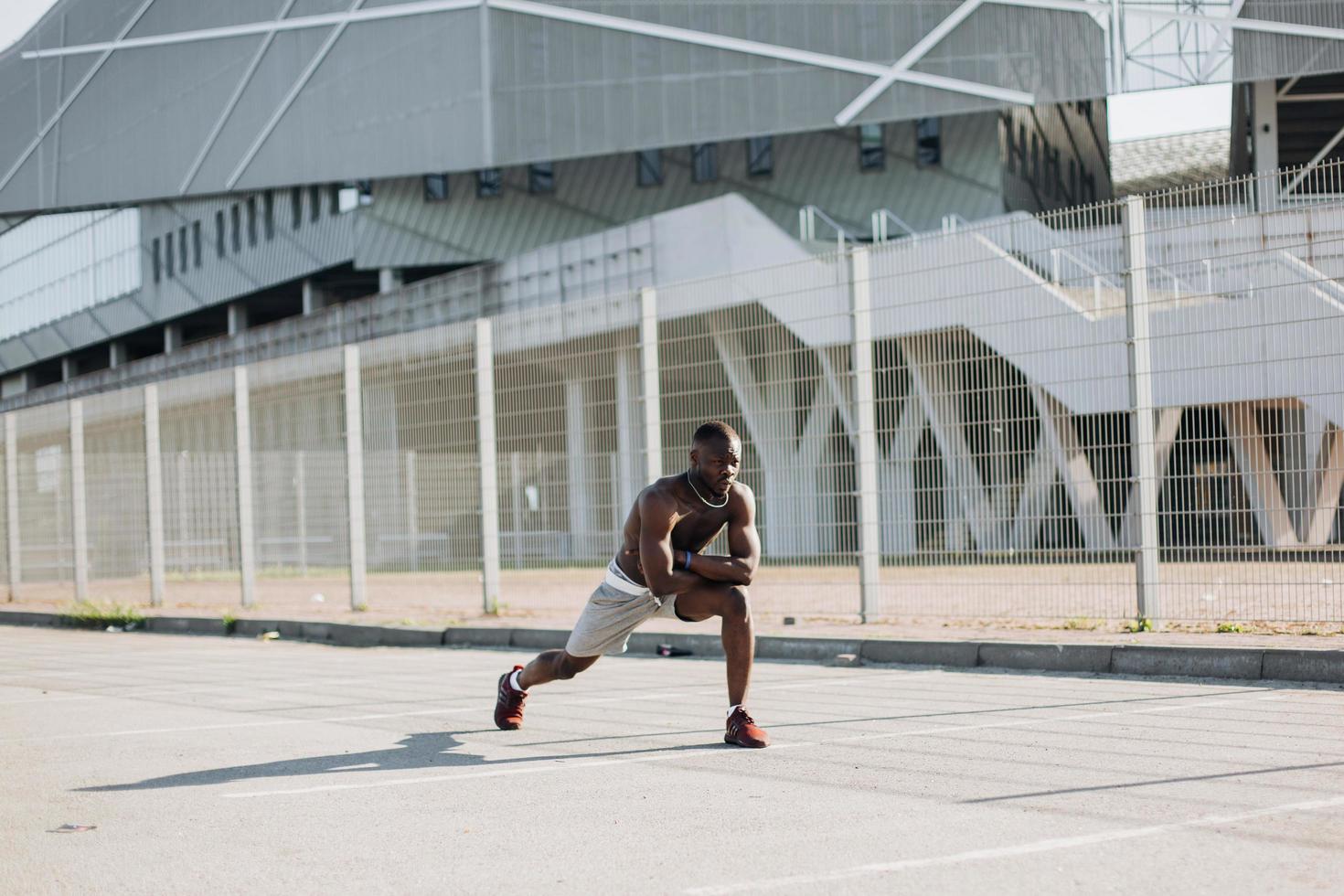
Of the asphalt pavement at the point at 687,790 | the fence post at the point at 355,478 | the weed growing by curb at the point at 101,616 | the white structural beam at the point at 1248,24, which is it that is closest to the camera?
the asphalt pavement at the point at 687,790

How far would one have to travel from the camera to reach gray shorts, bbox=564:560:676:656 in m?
6.94

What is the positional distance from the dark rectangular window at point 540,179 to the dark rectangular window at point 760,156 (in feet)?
21.1

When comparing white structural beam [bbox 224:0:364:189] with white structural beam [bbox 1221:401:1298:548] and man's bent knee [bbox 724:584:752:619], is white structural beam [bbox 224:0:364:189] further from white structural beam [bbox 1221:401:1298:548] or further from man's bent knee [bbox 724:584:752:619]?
man's bent knee [bbox 724:584:752:619]

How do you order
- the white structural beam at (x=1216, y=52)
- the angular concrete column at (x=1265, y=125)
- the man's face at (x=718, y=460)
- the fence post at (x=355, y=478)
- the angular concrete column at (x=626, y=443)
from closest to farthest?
the man's face at (x=718, y=460)
the angular concrete column at (x=626, y=443)
the fence post at (x=355, y=478)
the white structural beam at (x=1216, y=52)
the angular concrete column at (x=1265, y=125)

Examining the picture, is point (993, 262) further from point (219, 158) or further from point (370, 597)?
point (219, 158)

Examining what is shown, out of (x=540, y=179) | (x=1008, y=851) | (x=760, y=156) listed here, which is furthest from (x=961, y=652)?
(x=540, y=179)

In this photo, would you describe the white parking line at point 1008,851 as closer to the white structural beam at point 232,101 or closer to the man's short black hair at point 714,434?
the man's short black hair at point 714,434

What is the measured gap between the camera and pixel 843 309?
1288cm

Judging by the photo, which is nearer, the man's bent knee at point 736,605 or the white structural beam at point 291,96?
the man's bent knee at point 736,605

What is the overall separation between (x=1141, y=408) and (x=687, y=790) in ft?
20.6

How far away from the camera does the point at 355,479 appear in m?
17.2

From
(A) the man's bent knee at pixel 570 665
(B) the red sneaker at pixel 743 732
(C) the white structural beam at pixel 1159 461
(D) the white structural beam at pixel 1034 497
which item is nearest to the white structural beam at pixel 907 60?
(D) the white structural beam at pixel 1034 497

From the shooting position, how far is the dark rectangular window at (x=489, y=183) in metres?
46.1

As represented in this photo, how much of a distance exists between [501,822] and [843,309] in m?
8.34
